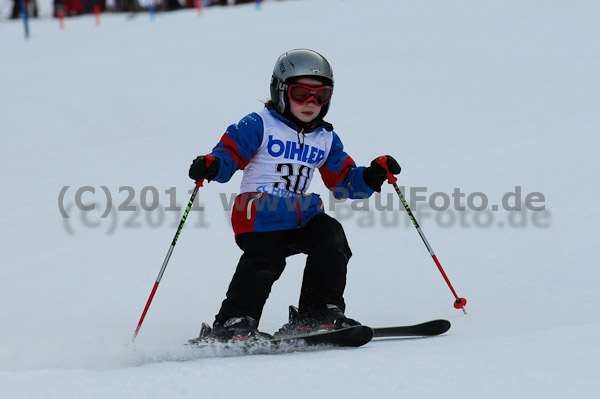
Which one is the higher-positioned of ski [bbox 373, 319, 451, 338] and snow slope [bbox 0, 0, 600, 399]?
snow slope [bbox 0, 0, 600, 399]

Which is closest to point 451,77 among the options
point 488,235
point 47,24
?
point 488,235

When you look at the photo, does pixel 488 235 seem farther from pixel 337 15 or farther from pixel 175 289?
pixel 337 15

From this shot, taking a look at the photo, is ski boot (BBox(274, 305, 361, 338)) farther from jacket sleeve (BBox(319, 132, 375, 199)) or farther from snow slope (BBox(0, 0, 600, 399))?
→ jacket sleeve (BBox(319, 132, 375, 199))

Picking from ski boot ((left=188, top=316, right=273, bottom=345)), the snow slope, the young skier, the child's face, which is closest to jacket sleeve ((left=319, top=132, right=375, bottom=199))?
the young skier

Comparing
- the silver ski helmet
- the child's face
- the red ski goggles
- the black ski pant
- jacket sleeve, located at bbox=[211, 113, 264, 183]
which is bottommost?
the black ski pant

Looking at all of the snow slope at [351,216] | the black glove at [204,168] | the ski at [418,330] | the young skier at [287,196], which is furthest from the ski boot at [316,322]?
the black glove at [204,168]

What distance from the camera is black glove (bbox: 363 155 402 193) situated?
385 centimetres

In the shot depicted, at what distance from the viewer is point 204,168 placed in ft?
11.3

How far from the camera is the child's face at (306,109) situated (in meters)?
3.81

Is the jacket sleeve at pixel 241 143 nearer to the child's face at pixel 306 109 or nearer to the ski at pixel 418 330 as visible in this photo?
the child's face at pixel 306 109

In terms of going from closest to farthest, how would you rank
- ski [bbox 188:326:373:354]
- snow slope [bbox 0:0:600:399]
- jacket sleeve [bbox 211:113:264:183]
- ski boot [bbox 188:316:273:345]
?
1. snow slope [bbox 0:0:600:399]
2. ski [bbox 188:326:373:354]
3. ski boot [bbox 188:316:273:345]
4. jacket sleeve [bbox 211:113:264:183]

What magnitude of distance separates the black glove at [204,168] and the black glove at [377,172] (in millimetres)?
901

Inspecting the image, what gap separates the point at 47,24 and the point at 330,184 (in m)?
17.3

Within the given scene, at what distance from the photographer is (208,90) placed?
36.2ft
